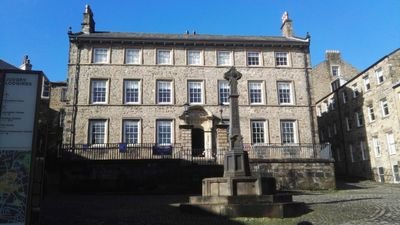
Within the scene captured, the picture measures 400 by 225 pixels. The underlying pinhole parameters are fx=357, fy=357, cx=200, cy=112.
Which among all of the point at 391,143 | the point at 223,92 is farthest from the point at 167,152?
the point at 391,143

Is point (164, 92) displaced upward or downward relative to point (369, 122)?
upward

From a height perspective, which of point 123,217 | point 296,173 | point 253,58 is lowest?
point 123,217

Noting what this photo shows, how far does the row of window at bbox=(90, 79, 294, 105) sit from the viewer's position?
25.8 m

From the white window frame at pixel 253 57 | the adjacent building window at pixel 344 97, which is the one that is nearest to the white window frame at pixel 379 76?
the adjacent building window at pixel 344 97

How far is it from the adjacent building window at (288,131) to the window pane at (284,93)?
168 centimetres

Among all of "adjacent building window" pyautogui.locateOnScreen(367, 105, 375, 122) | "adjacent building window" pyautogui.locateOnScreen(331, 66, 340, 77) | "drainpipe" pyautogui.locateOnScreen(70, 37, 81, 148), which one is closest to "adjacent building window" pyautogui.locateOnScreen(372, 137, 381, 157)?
"adjacent building window" pyautogui.locateOnScreen(367, 105, 375, 122)

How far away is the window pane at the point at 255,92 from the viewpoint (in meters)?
26.9

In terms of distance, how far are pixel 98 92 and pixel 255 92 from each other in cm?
1160

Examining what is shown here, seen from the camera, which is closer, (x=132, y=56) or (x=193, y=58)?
(x=132, y=56)

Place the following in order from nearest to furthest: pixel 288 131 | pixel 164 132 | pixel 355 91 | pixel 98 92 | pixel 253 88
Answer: pixel 164 132, pixel 98 92, pixel 288 131, pixel 253 88, pixel 355 91

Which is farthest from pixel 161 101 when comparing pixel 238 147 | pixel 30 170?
pixel 30 170

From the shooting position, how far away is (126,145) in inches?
931

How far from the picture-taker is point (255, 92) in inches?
1065

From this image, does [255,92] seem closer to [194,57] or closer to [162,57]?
[194,57]
